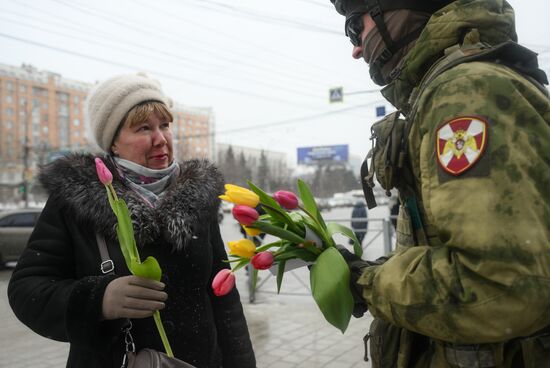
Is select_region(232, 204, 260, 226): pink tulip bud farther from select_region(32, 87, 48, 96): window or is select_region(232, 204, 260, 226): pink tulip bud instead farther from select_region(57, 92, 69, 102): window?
select_region(57, 92, 69, 102): window

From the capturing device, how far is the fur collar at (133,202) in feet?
5.81

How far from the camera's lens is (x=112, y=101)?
204cm

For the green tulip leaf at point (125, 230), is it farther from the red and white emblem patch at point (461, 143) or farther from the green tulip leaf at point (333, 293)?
the red and white emblem patch at point (461, 143)

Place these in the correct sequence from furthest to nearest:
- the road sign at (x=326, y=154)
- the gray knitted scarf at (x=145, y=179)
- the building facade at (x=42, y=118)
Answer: the building facade at (x=42, y=118), the road sign at (x=326, y=154), the gray knitted scarf at (x=145, y=179)

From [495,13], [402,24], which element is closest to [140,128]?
[402,24]

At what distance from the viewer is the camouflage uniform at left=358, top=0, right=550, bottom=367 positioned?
36.6 inches

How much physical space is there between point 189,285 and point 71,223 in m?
0.54

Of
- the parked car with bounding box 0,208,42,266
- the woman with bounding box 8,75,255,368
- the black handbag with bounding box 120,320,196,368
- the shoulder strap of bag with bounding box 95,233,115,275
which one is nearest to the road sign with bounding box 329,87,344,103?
the parked car with bounding box 0,208,42,266

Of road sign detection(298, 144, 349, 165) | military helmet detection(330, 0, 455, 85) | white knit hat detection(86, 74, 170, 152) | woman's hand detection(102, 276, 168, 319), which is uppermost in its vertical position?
road sign detection(298, 144, 349, 165)

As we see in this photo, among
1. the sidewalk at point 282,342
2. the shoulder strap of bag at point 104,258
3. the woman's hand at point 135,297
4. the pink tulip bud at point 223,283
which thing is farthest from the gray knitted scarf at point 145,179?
the sidewalk at point 282,342

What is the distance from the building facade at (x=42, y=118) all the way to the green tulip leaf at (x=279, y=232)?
5109 centimetres

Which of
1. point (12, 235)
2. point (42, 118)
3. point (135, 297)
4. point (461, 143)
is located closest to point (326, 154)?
point (12, 235)

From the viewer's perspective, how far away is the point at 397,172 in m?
1.29

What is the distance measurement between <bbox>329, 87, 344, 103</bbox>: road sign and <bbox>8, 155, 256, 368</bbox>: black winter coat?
16.0 metres
